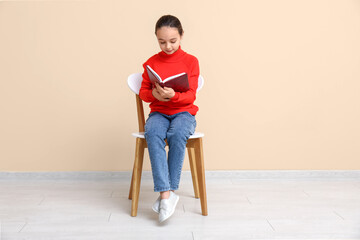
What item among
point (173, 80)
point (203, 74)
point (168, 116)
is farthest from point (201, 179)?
point (203, 74)

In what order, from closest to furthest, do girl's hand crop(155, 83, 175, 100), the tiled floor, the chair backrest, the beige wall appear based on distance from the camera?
1. the tiled floor
2. girl's hand crop(155, 83, 175, 100)
3. the chair backrest
4. the beige wall

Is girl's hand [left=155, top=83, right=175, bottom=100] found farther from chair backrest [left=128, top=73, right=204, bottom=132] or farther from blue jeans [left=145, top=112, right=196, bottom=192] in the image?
chair backrest [left=128, top=73, right=204, bottom=132]

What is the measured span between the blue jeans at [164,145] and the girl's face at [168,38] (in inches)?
13.0

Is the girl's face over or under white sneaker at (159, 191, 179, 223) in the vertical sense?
over

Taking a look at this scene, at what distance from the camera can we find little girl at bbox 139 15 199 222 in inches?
65.1

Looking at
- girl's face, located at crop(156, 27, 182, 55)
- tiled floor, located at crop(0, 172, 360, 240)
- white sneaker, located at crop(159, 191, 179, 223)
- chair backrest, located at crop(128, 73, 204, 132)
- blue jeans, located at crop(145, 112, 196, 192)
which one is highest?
girl's face, located at crop(156, 27, 182, 55)

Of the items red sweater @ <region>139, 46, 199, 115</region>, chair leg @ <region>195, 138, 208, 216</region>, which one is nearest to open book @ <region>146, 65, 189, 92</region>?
red sweater @ <region>139, 46, 199, 115</region>

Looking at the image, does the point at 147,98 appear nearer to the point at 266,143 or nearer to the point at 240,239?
the point at 240,239

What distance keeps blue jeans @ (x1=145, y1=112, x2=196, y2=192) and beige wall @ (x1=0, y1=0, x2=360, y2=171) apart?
27.7 inches

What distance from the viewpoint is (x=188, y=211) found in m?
1.81

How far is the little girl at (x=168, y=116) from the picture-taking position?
165 centimetres

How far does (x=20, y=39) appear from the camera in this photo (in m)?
2.35

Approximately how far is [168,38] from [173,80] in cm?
24

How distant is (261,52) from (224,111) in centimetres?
43
